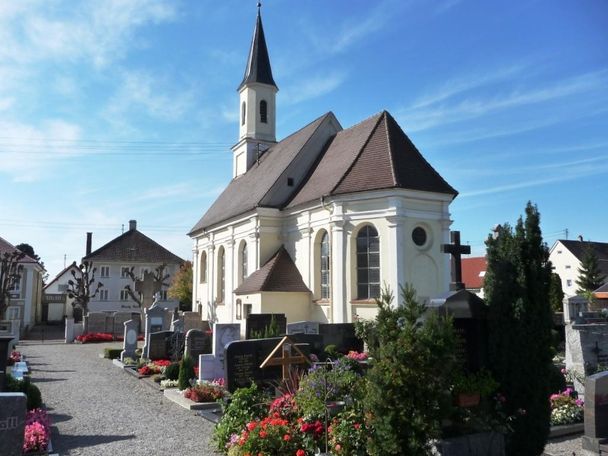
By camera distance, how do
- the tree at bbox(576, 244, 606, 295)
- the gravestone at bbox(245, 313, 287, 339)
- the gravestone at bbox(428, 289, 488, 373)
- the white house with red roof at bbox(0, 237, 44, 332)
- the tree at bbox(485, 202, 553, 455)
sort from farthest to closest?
the tree at bbox(576, 244, 606, 295)
the white house with red roof at bbox(0, 237, 44, 332)
the gravestone at bbox(245, 313, 287, 339)
the gravestone at bbox(428, 289, 488, 373)
the tree at bbox(485, 202, 553, 455)

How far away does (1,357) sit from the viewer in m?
9.89

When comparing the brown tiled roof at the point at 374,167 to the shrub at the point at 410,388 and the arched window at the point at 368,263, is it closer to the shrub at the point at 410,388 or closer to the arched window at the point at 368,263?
the arched window at the point at 368,263

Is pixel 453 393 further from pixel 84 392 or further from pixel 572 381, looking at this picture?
pixel 84 392

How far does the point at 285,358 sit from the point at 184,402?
2.61m

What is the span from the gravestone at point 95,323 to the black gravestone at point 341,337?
20328mm

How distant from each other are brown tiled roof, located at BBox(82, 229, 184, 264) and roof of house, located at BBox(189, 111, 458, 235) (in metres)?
22.4

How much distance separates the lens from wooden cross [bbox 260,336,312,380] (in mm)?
10523

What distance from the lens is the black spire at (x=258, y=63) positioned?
35.7 metres

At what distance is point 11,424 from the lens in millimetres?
5875

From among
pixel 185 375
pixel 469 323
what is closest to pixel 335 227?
pixel 185 375

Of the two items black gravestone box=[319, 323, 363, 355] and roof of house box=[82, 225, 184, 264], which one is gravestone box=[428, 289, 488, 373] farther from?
roof of house box=[82, 225, 184, 264]

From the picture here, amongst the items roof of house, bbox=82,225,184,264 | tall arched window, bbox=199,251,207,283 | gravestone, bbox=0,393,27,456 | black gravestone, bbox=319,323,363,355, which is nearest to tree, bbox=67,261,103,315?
roof of house, bbox=82,225,184,264

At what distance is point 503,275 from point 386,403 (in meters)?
2.62

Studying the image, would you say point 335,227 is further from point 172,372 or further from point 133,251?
point 133,251
